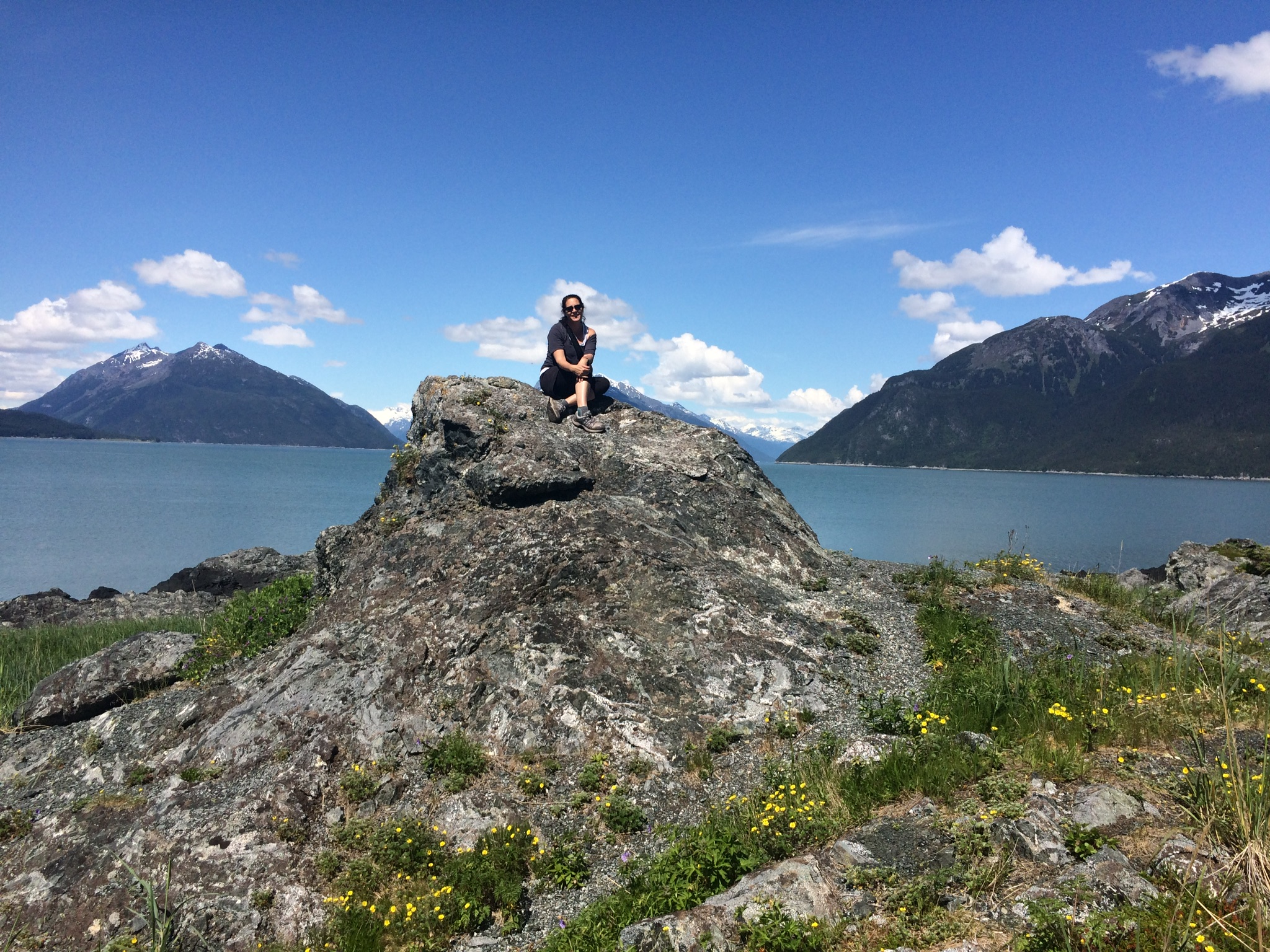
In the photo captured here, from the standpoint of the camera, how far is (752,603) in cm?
1301

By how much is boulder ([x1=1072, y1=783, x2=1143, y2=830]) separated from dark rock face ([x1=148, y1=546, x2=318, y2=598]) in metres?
33.2

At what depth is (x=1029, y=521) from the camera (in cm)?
8650

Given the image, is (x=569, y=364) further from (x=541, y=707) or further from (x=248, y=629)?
(x=248, y=629)

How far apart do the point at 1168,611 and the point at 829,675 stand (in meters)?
8.94

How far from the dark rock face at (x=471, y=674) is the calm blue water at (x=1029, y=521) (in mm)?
12781

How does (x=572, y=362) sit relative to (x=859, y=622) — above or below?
above

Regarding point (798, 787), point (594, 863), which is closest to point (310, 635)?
point (594, 863)

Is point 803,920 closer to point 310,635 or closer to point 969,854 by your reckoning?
point 969,854

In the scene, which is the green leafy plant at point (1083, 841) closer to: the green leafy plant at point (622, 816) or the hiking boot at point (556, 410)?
the green leafy plant at point (622, 816)

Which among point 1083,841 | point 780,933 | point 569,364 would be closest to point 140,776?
point 780,933

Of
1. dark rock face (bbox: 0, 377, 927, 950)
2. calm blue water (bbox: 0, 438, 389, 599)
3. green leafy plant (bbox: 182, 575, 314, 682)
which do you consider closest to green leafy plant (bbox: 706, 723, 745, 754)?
dark rock face (bbox: 0, 377, 927, 950)

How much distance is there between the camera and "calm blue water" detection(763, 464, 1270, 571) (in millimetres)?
58531

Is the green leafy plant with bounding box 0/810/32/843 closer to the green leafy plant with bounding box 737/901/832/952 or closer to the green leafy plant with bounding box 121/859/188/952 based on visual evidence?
the green leafy plant with bounding box 121/859/188/952

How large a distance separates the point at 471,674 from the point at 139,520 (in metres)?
77.3
